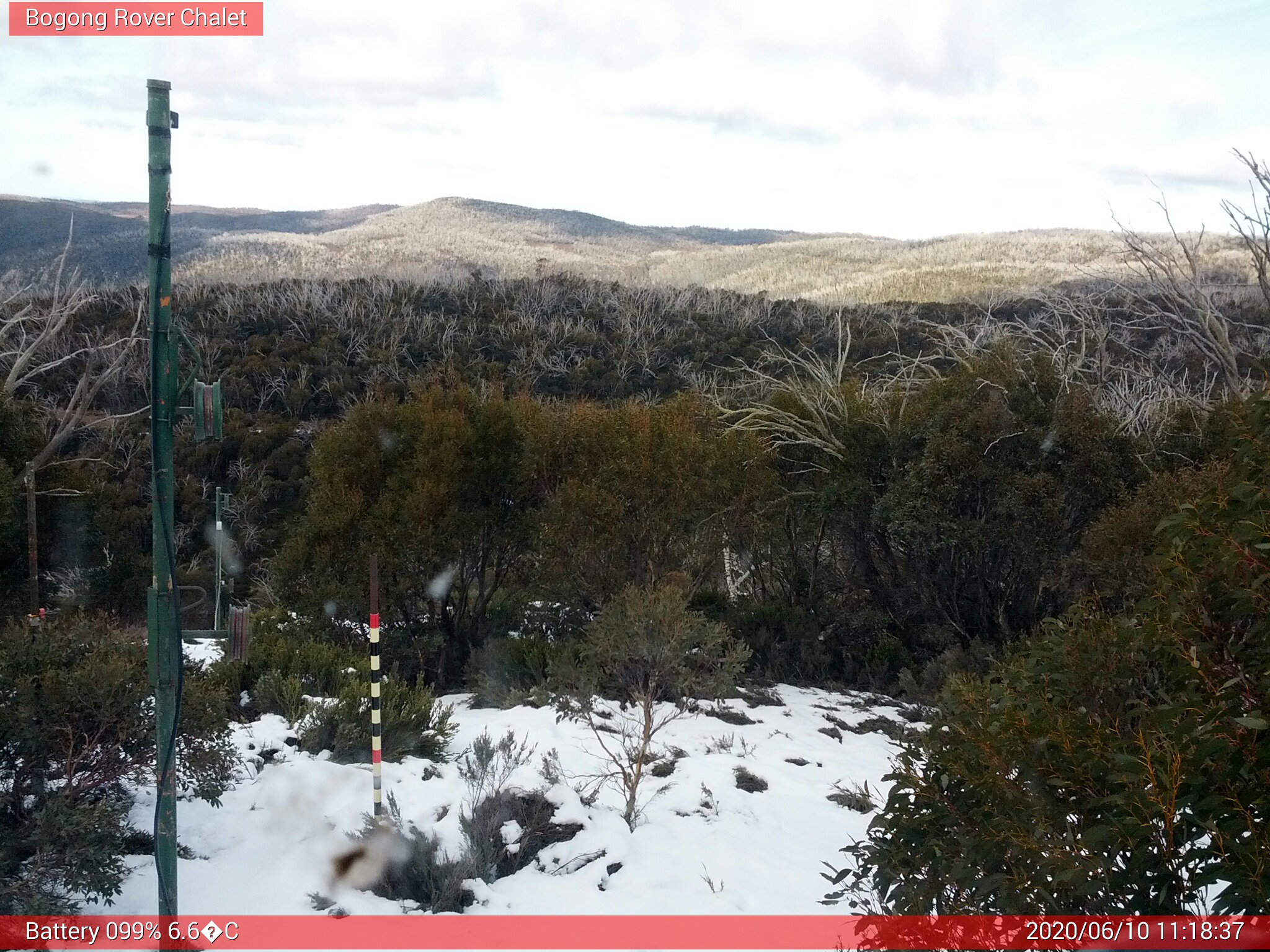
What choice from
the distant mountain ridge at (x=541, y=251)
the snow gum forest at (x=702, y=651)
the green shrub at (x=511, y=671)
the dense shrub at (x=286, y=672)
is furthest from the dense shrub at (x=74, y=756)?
the distant mountain ridge at (x=541, y=251)

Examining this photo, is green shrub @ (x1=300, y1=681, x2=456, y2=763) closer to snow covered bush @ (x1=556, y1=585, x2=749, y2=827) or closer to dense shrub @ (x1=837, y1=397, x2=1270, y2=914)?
snow covered bush @ (x1=556, y1=585, x2=749, y2=827)

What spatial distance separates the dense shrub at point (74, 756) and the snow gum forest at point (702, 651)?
0.02m

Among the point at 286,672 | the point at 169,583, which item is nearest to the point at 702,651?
the point at 286,672

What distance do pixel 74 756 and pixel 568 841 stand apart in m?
2.47

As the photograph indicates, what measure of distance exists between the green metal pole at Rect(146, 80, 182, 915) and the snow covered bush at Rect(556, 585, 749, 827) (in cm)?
262

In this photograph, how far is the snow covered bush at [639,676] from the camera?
247 inches

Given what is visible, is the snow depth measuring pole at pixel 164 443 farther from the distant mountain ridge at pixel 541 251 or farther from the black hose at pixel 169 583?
the distant mountain ridge at pixel 541 251

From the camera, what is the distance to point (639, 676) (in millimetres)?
6875

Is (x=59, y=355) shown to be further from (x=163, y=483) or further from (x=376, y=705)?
(x=163, y=483)

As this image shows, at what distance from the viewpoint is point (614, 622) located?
7.08 metres

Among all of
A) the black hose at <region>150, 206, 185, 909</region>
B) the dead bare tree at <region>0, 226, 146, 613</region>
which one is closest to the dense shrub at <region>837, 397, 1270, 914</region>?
the black hose at <region>150, 206, 185, 909</region>

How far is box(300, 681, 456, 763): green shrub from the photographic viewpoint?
6230 millimetres

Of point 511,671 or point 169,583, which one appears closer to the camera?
point 169,583

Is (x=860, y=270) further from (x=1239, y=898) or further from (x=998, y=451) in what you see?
(x=1239, y=898)
